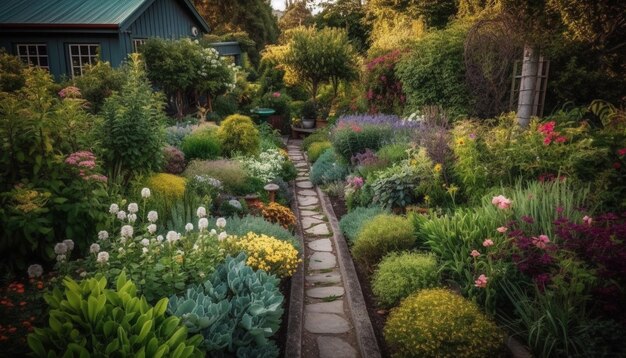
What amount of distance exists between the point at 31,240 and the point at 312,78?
13893 millimetres

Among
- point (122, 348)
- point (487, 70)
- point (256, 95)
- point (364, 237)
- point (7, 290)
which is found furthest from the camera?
point (256, 95)

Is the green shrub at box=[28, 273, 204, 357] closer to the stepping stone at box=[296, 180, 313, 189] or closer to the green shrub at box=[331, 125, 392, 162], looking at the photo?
the green shrub at box=[331, 125, 392, 162]

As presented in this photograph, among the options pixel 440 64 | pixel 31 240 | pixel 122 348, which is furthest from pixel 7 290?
pixel 440 64

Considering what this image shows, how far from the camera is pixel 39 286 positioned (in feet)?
10.2

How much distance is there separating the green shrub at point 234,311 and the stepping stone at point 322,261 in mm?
1831

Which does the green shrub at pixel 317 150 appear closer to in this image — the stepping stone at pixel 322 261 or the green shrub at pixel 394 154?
the green shrub at pixel 394 154

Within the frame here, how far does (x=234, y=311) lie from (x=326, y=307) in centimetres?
148

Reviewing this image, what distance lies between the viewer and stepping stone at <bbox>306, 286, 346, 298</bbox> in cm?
477

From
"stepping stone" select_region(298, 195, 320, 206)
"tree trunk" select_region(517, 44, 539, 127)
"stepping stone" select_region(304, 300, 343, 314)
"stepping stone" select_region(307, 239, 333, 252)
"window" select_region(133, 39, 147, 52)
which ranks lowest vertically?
"stepping stone" select_region(304, 300, 343, 314)

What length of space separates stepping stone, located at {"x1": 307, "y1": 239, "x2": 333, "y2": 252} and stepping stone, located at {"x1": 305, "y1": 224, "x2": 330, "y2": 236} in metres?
0.29

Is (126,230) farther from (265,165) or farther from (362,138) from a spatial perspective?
(362,138)

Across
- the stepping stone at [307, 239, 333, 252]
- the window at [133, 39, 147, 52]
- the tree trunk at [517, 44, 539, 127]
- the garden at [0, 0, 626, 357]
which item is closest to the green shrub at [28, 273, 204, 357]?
the garden at [0, 0, 626, 357]

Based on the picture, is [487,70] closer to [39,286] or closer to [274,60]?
[39,286]

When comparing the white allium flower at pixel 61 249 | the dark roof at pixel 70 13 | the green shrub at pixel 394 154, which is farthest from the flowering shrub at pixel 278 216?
the dark roof at pixel 70 13
